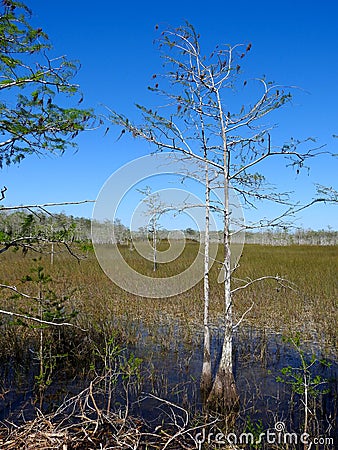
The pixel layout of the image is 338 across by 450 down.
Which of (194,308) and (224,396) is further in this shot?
(194,308)

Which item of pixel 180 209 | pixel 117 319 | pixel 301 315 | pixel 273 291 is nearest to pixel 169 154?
pixel 180 209

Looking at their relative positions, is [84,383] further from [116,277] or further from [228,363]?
[116,277]

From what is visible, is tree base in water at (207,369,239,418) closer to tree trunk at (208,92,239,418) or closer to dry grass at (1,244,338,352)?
tree trunk at (208,92,239,418)

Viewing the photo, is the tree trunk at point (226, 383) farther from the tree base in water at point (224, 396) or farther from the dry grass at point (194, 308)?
the dry grass at point (194, 308)

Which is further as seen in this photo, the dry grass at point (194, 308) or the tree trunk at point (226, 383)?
the dry grass at point (194, 308)

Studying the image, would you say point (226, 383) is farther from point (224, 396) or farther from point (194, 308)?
point (194, 308)

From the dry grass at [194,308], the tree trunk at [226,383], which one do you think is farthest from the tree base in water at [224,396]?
the dry grass at [194,308]

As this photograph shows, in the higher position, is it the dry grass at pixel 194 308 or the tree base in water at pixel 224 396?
the dry grass at pixel 194 308

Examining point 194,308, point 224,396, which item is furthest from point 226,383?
point 194,308

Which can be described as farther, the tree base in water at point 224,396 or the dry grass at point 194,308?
the dry grass at point 194,308

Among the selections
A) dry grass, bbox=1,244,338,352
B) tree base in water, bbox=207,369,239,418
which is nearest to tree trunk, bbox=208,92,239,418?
tree base in water, bbox=207,369,239,418

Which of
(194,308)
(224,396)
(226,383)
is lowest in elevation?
(224,396)

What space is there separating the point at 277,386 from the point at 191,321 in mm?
3797

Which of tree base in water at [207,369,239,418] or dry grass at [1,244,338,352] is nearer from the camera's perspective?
tree base in water at [207,369,239,418]
